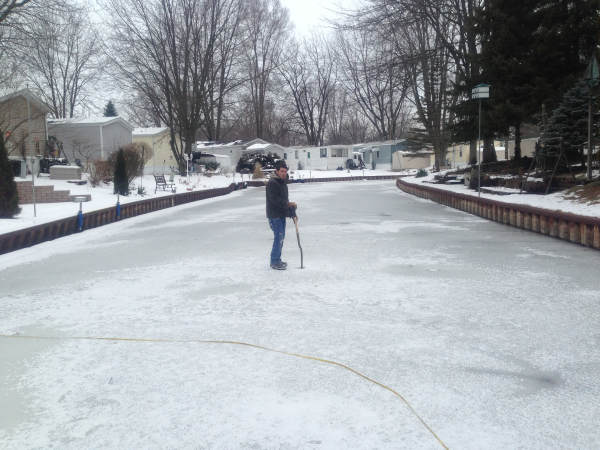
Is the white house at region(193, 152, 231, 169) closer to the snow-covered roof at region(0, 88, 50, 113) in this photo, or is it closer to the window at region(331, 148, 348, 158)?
the window at region(331, 148, 348, 158)

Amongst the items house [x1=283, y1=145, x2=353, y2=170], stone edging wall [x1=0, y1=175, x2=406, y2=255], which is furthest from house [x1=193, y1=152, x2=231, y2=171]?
stone edging wall [x1=0, y1=175, x2=406, y2=255]

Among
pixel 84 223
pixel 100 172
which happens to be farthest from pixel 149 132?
pixel 84 223

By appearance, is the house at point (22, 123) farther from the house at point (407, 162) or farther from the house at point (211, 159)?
the house at point (407, 162)

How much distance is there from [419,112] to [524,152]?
1065 centimetres

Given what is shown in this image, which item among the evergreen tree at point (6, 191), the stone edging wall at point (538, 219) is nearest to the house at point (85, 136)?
the evergreen tree at point (6, 191)

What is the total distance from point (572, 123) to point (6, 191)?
16.1m

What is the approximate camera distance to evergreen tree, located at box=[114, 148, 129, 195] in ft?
69.9

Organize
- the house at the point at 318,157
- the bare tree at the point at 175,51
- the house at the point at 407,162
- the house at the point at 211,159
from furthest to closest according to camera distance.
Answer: the house at the point at 318,157 < the house at the point at 407,162 < the house at the point at 211,159 < the bare tree at the point at 175,51

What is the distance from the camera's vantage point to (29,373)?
436cm

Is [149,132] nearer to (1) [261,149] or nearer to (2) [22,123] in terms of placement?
(1) [261,149]

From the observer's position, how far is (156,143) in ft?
147

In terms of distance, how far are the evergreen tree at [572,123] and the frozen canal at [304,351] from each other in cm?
830

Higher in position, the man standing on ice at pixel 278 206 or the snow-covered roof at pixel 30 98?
the snow-covered roof at pixel 30 98

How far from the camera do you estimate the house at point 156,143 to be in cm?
4431
